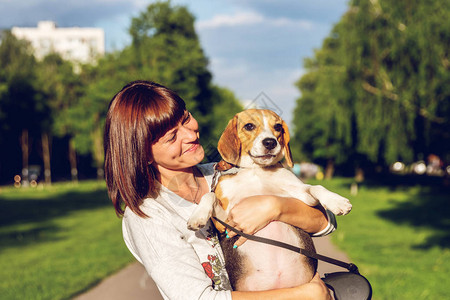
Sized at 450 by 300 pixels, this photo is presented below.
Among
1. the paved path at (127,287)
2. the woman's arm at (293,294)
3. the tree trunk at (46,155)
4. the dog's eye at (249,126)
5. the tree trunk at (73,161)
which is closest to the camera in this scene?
the woman's arm at (293,294)

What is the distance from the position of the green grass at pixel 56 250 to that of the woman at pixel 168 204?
6466 mm

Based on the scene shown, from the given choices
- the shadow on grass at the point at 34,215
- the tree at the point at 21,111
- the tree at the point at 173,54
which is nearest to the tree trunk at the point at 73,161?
the tree at the point at 21,111

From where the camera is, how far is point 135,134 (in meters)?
2.44

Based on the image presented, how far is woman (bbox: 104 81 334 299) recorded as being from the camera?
7.15 feet

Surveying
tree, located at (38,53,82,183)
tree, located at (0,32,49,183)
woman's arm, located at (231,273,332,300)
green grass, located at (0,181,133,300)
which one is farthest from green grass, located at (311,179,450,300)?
tree, located at (38,53,82,183)

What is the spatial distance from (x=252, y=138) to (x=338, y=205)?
59 cm

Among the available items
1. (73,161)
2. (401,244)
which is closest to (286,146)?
(401,244)

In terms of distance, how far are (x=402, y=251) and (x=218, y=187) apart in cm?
1162

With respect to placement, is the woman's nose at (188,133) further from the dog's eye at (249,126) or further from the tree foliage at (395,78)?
the tree foliage at (395,78)

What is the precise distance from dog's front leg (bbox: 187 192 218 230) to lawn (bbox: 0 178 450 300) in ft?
9.00

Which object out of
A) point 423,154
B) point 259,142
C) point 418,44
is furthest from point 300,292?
point 423,154

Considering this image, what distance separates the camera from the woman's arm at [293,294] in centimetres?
210

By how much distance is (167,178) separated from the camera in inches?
108

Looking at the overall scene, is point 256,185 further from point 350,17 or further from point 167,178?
point 350,17
